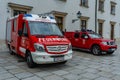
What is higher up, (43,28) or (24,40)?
(43,28)

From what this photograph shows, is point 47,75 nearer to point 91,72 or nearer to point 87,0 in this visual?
point 91,72

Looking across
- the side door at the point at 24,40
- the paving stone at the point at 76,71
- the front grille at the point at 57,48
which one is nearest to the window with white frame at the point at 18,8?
the side door at the point at 24,40

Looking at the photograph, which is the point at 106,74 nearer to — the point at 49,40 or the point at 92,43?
the point at 49,40

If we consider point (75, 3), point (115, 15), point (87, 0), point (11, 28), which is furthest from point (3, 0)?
point (115, 15)

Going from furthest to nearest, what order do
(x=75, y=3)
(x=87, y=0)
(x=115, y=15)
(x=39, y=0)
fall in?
(x=115, y=15) → (x=87, y=0) → (x=75, y=3) → (x=39, y=0)

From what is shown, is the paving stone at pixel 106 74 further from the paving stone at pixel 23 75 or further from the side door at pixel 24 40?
the side door at pixel 24 40

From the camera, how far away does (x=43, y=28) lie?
812cm

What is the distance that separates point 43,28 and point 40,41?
1.19 metres

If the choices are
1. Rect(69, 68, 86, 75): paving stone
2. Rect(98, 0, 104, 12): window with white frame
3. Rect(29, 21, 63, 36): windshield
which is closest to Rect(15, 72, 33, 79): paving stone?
Rect(69, 68, 86, 75): paving stone

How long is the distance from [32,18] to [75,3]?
39.6ft

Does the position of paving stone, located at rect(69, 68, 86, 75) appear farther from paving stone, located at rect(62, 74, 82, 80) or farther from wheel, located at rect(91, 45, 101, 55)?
wheel, located at rect(91, 45, 101, 55)

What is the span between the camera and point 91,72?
707 centimetres

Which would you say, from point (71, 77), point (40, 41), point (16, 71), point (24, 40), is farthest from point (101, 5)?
point (16, 71)

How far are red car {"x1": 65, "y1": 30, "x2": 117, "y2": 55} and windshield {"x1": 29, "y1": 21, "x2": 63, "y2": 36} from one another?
4275 millimetres
